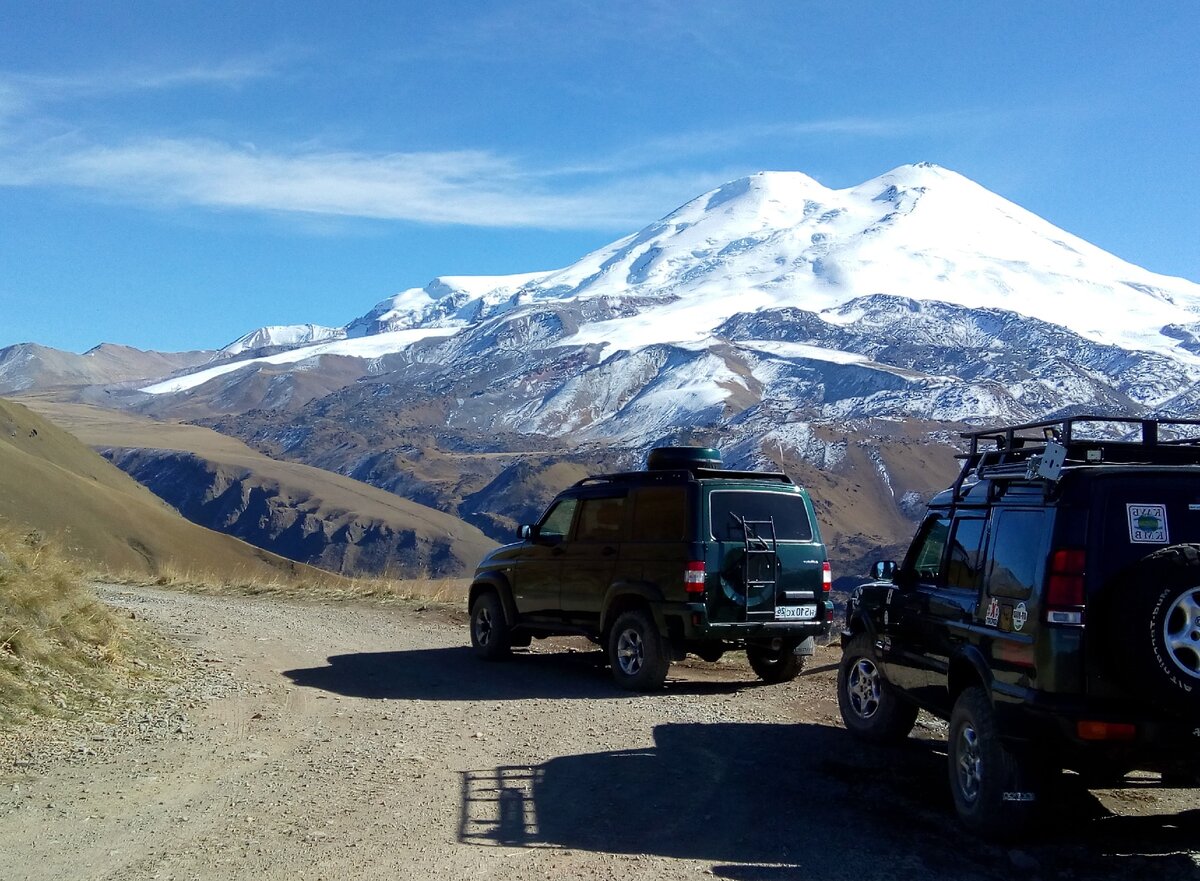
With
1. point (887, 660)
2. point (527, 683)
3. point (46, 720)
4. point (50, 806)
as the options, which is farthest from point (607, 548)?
point (50, 806)

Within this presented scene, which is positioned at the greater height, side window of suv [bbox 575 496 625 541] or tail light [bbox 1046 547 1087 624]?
side window of suv [bbox 575 496 625 541]

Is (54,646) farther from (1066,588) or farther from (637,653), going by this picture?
(1066,588)

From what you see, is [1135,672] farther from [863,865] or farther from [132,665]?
[132,665]

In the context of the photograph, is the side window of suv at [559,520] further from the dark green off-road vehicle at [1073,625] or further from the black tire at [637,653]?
the dark green off-road vehicle at [1073,625]

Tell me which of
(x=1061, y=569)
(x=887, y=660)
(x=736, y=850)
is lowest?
(x=736, y=850)

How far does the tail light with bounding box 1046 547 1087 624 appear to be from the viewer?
6.41 metres

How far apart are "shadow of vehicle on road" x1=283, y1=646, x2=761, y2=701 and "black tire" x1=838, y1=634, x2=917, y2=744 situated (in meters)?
Answer: 2.45

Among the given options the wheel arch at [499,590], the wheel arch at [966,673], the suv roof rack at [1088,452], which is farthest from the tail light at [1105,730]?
the wheel arch at [499,590]

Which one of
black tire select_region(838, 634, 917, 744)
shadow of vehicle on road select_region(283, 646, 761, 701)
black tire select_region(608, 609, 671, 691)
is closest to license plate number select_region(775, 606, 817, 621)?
shadow of vehicle on road select_region(283, 646, 761, 701)

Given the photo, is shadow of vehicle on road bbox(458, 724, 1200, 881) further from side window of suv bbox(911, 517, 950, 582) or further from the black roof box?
the black roof box

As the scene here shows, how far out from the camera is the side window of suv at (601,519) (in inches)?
499

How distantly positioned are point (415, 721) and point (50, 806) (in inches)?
136

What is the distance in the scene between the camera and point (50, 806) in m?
7.55

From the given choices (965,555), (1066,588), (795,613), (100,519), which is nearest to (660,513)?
(795,613)
